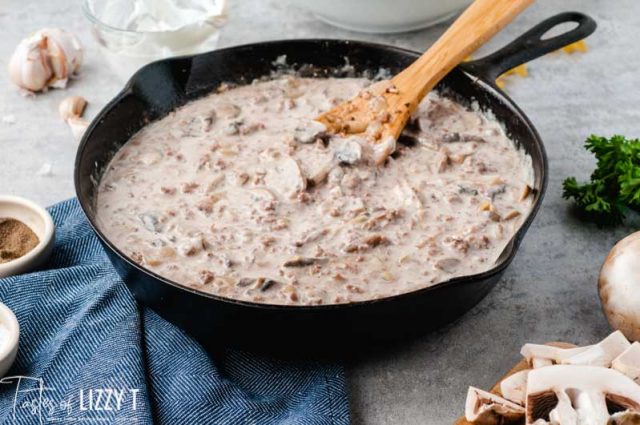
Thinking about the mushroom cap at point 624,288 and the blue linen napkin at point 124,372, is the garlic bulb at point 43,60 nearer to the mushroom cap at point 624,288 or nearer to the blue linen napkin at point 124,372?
the blue linen napkin at point 124,372

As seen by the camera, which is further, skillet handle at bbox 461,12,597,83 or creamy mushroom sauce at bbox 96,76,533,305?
skillet handle at bbox 461,12,597,83

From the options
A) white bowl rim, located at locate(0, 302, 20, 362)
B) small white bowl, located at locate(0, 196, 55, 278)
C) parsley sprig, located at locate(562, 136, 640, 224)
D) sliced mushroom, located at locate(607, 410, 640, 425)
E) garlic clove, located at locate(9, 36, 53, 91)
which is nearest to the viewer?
sliced mushroom, located at locate(607, 410, 640, 425)

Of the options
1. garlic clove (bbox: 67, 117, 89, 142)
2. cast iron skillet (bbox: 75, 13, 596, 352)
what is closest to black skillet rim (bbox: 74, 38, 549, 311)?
cast iron skillet (bbox: 75, 13, 596, 352)

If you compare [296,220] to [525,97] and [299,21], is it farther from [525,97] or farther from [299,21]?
[299,21]

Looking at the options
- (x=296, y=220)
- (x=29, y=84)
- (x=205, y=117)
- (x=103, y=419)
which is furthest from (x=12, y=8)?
(x=103, y=419)

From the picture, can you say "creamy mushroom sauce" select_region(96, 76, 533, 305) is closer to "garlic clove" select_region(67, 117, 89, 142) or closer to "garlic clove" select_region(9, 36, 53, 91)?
"garlic clove" select_region(67, 117, 89, 142)

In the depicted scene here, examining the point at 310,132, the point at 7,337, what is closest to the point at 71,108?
the point at 310,132

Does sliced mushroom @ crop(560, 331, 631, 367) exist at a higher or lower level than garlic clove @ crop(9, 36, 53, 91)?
higher
